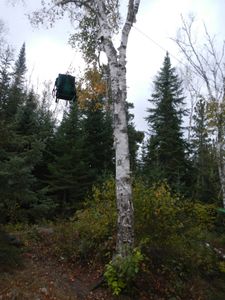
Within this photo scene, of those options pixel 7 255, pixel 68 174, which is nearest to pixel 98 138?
pixel 68 174

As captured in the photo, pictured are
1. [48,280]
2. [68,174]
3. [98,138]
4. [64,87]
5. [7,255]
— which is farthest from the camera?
[98,138]

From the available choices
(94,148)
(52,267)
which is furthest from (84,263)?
(94,148)

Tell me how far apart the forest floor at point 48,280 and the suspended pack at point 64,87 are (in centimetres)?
390

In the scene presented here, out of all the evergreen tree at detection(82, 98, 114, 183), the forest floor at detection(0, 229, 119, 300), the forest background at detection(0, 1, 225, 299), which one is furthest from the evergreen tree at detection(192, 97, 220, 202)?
the forest floor at detection(0, 229, 119, 300)

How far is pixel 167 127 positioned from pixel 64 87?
14.1 metres

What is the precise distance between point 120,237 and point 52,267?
1526mm

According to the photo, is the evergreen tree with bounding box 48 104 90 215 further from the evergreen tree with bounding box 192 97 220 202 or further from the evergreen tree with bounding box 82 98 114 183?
the evergreen tree with bounding box 192 97 220 202

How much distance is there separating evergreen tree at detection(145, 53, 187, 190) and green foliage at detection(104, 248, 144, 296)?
43.1 ft

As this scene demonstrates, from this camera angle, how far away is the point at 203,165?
2216 cm

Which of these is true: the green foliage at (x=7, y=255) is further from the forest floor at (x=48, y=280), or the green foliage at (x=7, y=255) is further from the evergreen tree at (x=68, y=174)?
the evergreen tree at (x=68, y=174)

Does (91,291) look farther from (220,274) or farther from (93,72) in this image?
(93,72)

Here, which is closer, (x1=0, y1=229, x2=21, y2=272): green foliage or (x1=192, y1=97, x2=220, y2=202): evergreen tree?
(x1=0, y1=229, x2=21, y2=272): green foliage

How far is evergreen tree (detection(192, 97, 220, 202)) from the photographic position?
18.6 metres

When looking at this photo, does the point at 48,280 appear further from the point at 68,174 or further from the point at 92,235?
the point at 68,174
